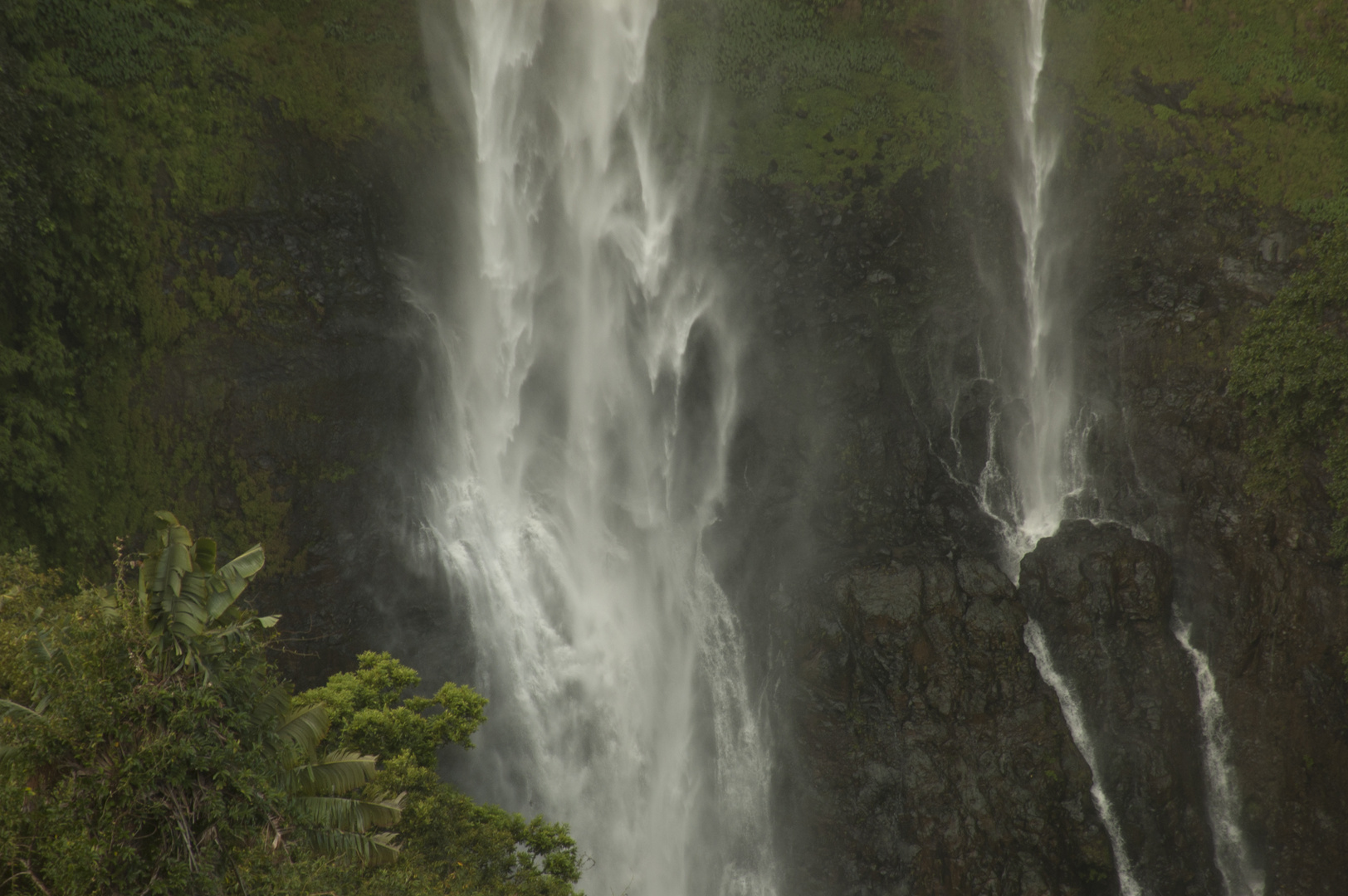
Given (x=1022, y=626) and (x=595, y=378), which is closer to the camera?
(x=1022, y=626)

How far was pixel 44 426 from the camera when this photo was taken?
21.2 meters

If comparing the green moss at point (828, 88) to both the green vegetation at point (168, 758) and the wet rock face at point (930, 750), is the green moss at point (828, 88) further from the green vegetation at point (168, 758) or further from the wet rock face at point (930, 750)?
the green vegetation at point (168, 758)

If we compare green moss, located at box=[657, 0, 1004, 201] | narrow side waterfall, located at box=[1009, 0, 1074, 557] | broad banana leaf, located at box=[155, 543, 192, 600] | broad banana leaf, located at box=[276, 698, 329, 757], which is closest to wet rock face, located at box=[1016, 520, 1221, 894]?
narrow side waterfall, located at box=[1009, 0, 1074, 557]

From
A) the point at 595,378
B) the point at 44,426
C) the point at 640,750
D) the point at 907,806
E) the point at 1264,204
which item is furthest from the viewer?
the point at 595,378

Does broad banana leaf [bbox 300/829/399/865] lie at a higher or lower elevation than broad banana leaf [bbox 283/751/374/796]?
lower

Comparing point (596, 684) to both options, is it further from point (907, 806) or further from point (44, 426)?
point (44, 426)

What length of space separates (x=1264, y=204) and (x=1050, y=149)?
6.50 meters

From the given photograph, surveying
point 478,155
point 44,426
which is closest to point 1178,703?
point 478,155

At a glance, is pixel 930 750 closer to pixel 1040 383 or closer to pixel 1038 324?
pixel 1040 383

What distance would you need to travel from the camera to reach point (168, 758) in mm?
9188

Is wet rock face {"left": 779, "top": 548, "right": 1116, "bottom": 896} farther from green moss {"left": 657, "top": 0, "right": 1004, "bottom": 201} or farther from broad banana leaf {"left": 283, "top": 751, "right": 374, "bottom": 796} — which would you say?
broad banana leaf {"left": 283, "top": 751, "right": 374, "bottom": 796}

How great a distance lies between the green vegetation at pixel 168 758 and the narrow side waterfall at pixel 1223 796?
20.2 metres

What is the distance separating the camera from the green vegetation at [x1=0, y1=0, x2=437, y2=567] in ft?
69.5

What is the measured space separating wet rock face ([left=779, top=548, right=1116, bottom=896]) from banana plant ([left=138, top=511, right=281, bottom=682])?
58.0ft
